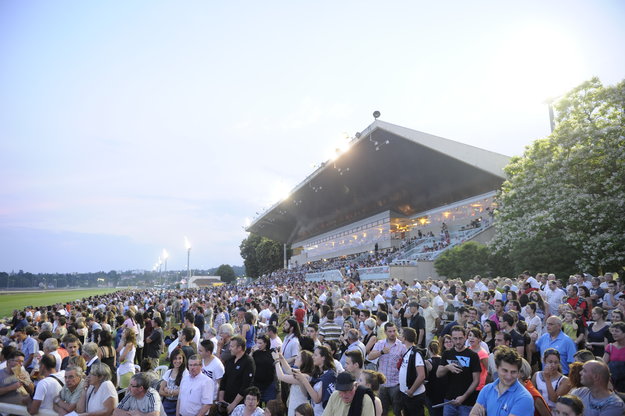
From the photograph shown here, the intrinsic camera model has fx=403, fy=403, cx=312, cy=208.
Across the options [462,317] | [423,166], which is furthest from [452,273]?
[462,317]

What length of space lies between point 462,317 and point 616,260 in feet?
42.8

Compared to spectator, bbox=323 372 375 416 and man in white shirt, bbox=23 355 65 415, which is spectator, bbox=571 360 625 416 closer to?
spectator, bbox=323 372 375 416

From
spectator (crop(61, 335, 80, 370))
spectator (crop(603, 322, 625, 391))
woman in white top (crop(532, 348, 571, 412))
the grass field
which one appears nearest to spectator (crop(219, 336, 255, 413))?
spectator (crop(61, 335, 80, 370))

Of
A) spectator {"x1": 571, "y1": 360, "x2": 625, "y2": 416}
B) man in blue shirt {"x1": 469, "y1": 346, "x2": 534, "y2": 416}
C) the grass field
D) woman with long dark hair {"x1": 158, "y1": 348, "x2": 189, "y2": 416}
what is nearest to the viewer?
man in blue shirt {"x1": 469, "y1": 346, "x2": 534, "y2": 416}


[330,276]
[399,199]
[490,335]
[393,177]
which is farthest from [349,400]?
[399,199]

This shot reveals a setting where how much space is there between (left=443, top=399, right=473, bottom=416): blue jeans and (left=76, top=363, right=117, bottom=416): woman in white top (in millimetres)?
4124

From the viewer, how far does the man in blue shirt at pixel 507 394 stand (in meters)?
3.49

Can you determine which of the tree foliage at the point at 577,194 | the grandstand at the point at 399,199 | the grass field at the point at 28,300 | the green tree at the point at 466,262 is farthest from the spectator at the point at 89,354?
the grass field at the point at 28,300

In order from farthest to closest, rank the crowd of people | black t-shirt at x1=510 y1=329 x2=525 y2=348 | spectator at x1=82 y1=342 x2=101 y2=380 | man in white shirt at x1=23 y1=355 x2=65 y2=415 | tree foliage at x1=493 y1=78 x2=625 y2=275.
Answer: tree foliage at x1=493 y1=78 x2=625 y2=275 → spectator at x1=82 y1=342 x2=101 y2=380 → black t-shirt at x1=510 y1=329 x2=525 y2=348 → man in white shirt at x1=23 y1=355 x2=65 y2=415 → the crowd of people

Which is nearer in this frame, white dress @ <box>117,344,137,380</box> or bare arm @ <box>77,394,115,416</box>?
bare arm @ <box>77,394,115,416</box>

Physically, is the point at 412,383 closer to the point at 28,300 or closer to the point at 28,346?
the point at 28,346

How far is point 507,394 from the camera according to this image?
3643 millimetres

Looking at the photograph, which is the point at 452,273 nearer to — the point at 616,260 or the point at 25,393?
the point at 616,260

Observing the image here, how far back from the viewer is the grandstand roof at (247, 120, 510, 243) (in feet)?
108
